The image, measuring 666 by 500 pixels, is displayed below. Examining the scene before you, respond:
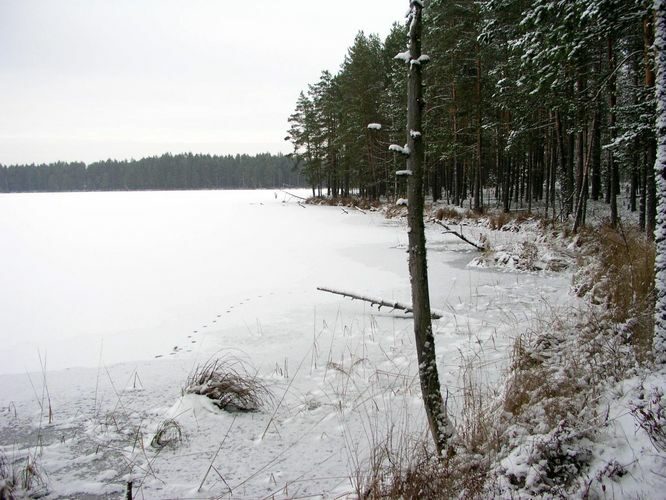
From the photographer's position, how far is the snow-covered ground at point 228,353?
289cm

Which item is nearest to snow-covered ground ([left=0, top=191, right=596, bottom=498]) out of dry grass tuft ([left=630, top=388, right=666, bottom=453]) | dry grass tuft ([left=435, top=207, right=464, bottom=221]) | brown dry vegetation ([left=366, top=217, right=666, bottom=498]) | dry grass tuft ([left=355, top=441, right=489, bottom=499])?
dry grass tuft ([left=355, top=441, right=489, bottom=499])

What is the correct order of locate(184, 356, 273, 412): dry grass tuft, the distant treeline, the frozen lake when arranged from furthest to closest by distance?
the distant treeline, the frozen lake, locate(184, 356, 273, 412): dry grass tuft

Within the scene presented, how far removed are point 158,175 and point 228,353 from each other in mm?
126225

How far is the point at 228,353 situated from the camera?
17.0 ft

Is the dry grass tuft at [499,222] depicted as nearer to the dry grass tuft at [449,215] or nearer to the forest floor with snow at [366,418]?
the dry grass tuft at [449,215]

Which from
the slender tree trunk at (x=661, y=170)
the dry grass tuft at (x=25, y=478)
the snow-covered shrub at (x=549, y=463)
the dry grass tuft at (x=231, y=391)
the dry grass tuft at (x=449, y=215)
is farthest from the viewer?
the dry grass tuft at (x=449, y=215)

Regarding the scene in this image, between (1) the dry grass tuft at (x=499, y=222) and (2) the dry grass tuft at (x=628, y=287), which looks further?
(1) the dry grass tuft at (x=499, y=222)

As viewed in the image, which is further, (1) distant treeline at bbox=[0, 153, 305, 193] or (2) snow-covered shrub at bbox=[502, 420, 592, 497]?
(1) distant treeline at bbox=[0, 153, 305, 193]

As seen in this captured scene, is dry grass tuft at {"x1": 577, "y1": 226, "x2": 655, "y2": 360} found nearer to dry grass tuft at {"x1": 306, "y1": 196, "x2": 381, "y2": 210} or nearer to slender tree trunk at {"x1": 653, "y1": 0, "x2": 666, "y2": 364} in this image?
slender tree trunk at {"x1": 653, "y1": 0, "x2": 666, "y2": 364}

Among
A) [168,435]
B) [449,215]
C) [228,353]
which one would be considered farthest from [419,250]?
[449,215]

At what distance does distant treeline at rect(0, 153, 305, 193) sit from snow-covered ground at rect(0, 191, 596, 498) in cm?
10572

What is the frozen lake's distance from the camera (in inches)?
231

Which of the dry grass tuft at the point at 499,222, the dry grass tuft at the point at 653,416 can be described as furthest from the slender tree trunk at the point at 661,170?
the dry grass tuft at the point at 499,222

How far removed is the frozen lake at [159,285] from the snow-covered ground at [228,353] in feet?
0.15
